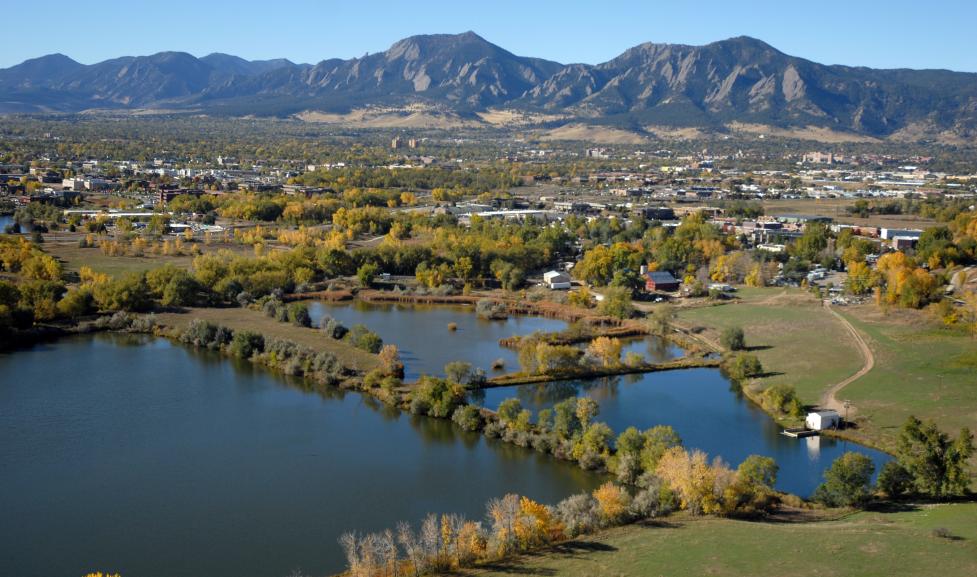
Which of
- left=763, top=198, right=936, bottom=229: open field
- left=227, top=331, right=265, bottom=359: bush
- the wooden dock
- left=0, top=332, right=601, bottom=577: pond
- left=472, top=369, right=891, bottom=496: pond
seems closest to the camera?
left=0, top=332, right=601, bottom=577: pond

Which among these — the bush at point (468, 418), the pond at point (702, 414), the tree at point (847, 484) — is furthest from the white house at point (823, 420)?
the bush at point (468, 418)

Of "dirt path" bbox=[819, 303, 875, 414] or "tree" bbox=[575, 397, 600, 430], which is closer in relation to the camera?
"tree" bbox=[575, 397, 600, 430]

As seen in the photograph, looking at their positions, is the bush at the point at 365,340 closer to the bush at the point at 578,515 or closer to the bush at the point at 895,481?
the bush at the point at 578,515

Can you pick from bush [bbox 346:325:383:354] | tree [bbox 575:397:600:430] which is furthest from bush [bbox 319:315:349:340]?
tree [bbox 575:397:600:430]

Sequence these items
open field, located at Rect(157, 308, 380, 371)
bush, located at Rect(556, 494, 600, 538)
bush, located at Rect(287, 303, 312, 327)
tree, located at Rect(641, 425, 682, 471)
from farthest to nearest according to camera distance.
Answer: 1. bush, located at Rect(287, 303, 312, 327)
2. open field, located at Rect(157, 308, 380, 371)
3. tree, located at Rect(641, 425, 682, 471)
4. bush, located at Rect(556, 494, 600, 538)

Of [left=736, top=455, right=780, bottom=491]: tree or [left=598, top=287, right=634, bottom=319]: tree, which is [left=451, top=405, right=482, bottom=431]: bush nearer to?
[left=736, top=455, right=780, bottom=491]: tree

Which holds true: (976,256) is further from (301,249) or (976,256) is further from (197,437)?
(197,437)

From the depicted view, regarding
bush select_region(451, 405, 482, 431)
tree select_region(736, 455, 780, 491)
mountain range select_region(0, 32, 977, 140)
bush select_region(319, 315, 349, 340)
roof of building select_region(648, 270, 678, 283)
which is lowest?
bush select_region(451, 405, 482, 431)

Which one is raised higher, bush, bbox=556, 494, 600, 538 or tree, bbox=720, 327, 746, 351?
tree, bbox=720, 327, 746, 351
